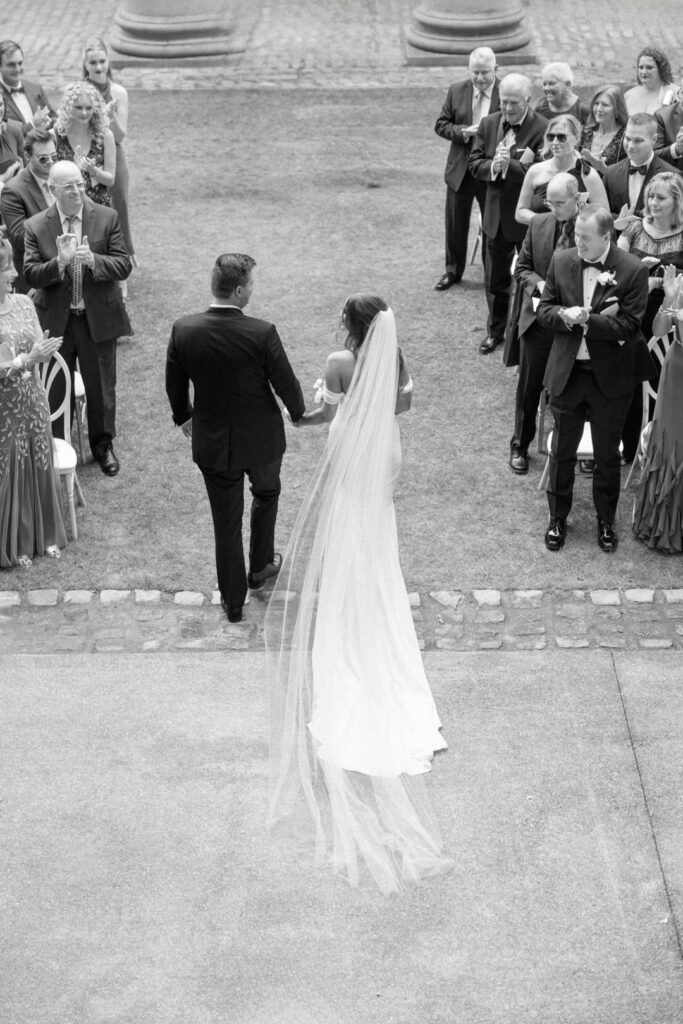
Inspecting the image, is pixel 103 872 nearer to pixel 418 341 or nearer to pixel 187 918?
pixel 187 918

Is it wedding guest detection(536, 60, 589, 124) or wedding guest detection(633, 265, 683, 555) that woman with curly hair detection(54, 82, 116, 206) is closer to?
wedding guest detection(536, 60, 589, 124)

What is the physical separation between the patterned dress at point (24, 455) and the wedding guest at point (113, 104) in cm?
359

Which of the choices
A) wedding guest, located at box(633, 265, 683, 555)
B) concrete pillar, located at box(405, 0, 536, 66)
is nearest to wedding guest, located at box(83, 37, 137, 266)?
wedding guest, located at box(633, 265, 683, 555)

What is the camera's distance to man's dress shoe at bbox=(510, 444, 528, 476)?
8.30 meters

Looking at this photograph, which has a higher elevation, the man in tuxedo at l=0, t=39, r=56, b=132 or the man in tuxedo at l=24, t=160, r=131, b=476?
the man in tuxedo at l=0, t=39, r=56, b=132

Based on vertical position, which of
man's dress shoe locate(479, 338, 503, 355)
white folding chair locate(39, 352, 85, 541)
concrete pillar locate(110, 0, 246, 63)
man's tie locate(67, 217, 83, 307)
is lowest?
man's dress shoe locate(479, 338, 503, 355)

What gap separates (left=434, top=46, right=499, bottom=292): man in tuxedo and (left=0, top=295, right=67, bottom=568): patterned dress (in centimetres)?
425

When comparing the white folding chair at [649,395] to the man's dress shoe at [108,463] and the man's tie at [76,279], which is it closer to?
the man's dress shoe at [108,463]

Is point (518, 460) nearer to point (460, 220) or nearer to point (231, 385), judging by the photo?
point (231, 385)

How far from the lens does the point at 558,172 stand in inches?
340

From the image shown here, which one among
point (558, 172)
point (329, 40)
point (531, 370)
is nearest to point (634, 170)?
point (558, 172)

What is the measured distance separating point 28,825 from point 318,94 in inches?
489

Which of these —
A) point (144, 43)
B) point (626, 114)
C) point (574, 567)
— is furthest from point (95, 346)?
point (144, 43)

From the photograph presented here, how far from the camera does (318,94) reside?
16031 mm
